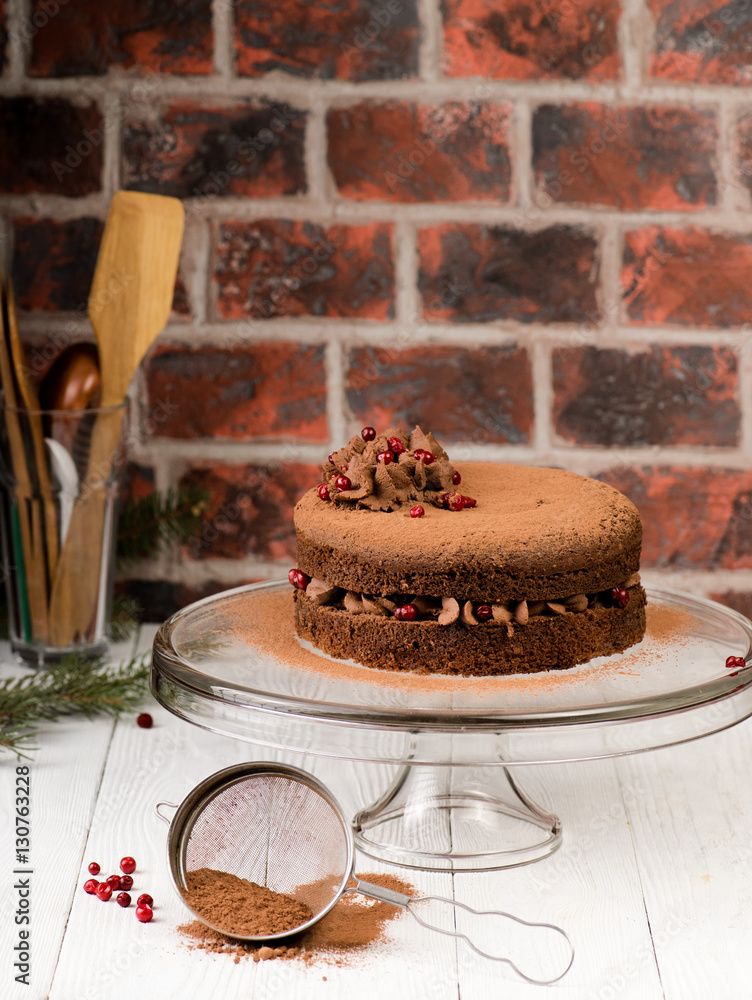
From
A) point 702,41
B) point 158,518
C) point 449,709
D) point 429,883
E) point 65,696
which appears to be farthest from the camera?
point 158,518

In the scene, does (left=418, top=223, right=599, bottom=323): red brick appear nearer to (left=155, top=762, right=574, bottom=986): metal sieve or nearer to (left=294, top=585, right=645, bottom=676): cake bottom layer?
(left=294, top=585, right=645, bottom=676): cake bottom layer

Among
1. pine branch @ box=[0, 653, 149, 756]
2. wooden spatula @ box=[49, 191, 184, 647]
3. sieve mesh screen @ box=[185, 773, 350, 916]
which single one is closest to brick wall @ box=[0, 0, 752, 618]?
wooden spatula @ box=[49, 191, 184, 647]

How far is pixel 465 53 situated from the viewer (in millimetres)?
1214

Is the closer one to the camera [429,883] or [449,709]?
[449,709]

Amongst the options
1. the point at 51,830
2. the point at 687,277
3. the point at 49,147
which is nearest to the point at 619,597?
the point at 51,830

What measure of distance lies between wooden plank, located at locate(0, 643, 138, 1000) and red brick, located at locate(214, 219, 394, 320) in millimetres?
486

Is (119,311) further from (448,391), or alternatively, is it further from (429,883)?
(429,883)

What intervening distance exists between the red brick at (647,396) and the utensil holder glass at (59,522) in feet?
1.66

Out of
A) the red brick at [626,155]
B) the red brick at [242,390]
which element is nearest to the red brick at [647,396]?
the red brick at [626,155]

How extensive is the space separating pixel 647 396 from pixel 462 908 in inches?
27.8

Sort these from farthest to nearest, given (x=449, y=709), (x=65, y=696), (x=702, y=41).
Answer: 1. (x=702, y=41)
2. (x=65, y=696)
3. (x=449, y=709)

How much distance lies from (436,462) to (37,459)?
0.48m

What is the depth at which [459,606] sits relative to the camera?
0.77m

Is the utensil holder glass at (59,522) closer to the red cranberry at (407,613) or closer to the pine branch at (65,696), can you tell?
the pine branch at (65,696)
